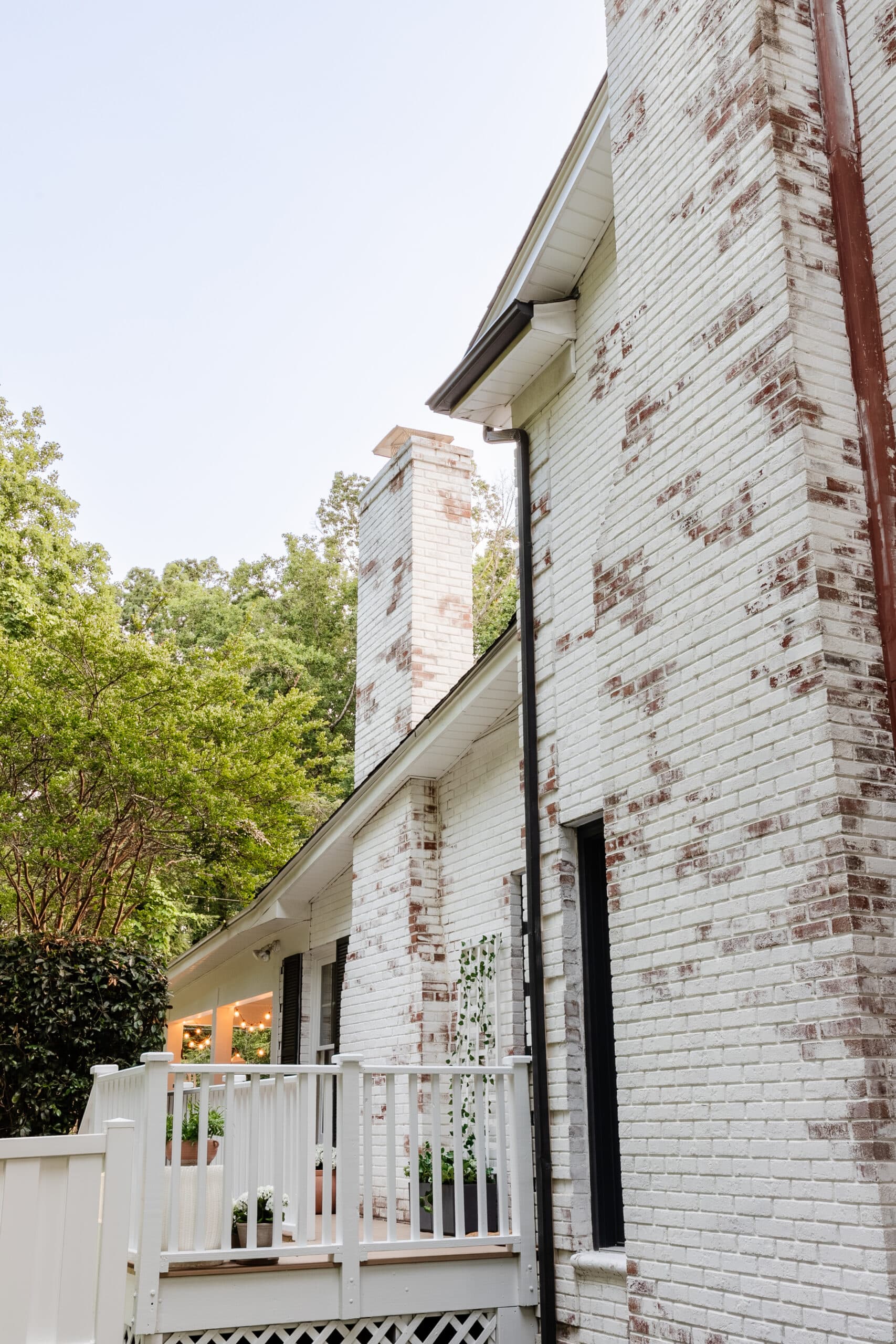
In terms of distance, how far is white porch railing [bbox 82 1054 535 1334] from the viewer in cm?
509

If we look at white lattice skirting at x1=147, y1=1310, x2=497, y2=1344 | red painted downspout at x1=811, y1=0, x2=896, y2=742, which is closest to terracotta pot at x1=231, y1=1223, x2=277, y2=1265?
white lattice skirting at x1=147, y1=1310, x2=497, y2=1344

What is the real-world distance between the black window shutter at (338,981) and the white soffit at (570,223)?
5.95 metres

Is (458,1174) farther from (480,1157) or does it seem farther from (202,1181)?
(202,1181)

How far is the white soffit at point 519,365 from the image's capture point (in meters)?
6.53

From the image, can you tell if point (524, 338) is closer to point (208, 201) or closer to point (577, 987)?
point (577, 987)

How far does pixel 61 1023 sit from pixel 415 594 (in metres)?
4.72

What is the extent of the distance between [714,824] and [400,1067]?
8.29 feet

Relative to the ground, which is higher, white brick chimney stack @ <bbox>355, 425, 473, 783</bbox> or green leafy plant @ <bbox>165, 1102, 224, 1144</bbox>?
white brick chimney stack @ <bbox>355, 425, 473, 783</bbox>

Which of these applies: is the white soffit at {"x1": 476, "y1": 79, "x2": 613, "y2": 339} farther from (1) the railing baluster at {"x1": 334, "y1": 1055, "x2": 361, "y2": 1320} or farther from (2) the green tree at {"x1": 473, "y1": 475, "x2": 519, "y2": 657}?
(2) the green tree at {"x1": 473, "y1": 475, "x2": 519, "y2": 657}

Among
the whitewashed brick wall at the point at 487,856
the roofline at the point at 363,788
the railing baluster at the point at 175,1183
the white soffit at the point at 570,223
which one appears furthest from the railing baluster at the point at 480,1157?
the white soffit at the point at 570,223

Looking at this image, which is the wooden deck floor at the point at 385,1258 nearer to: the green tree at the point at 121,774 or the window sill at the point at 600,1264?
the window sill at the point at 600,1264

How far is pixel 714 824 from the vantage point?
159 inches

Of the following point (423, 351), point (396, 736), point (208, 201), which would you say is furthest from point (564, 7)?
point (396, 736)

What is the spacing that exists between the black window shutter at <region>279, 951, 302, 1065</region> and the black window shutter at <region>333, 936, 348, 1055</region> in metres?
0.89
